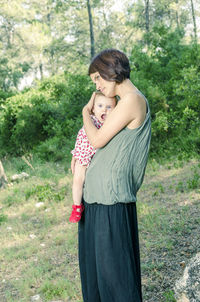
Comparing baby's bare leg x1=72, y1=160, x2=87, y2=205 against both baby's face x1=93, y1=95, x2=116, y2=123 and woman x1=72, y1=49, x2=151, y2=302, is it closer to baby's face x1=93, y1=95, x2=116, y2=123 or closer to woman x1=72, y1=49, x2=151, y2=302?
woman x1=72, y1=49, x2=151, y2=302

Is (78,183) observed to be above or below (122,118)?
below

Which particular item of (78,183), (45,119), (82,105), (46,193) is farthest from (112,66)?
(45,119)

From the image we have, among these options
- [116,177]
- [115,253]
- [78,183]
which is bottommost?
[115,253]

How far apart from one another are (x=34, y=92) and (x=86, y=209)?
10534 millimetres

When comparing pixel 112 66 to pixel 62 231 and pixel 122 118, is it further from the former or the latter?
pixel 62 231

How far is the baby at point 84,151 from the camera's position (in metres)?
2.15

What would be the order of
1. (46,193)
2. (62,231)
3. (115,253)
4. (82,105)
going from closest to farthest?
(115,253) < (62,231) < (46,193) < (82,105)

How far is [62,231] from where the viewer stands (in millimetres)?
4969

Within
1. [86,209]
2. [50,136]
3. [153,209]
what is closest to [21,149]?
[50,136]

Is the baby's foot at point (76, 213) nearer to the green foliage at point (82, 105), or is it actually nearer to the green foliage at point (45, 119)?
the green foliage at point (82, 105)

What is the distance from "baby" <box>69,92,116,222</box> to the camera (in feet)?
7.06

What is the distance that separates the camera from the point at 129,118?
6.14 feet

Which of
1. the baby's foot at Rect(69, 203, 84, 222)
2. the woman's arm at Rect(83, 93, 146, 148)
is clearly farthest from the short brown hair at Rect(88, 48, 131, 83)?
the baby's foot at Rect(69, 203, 84, 222)

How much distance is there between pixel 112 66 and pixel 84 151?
0.59 m
